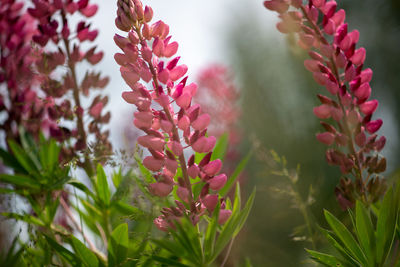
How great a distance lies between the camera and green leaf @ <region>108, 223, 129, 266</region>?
1.28 ft

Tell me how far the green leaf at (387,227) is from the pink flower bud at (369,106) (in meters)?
0.12

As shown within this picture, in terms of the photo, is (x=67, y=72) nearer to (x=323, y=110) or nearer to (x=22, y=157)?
(x=22, y=157)

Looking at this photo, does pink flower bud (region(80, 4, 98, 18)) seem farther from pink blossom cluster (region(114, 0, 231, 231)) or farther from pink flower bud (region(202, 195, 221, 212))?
pink flower bud (region(202, 195, 221, 212))

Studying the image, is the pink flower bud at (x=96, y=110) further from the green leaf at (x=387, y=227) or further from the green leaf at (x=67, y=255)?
the green leaf at (x=387, y=227)

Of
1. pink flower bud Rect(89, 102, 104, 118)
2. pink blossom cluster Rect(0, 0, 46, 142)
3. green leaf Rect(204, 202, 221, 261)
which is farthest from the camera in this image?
pink blossom cluster Rect(0, 0, 46, 142)

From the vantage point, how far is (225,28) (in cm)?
167

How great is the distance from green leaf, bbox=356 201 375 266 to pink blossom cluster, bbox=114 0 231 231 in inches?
4.8

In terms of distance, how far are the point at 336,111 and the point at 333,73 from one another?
0.18 ft

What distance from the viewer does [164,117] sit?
1.22 feet

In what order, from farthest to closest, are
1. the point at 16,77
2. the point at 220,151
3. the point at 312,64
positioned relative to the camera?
the point at 16,77, the point at 220,151, the point at 312,64

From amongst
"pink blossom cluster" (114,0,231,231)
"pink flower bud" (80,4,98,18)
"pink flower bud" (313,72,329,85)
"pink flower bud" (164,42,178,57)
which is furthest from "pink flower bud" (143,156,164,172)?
"pink flower bud" (80,4,98,18)

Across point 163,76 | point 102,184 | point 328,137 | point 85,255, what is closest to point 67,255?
point 85,255

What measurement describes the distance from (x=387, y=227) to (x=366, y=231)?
2 cm

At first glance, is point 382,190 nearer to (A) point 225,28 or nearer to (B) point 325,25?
(B) point 325,25
